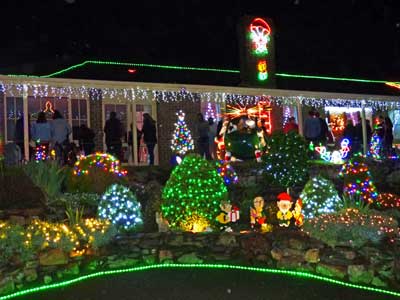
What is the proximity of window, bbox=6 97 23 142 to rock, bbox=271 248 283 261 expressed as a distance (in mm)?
10884

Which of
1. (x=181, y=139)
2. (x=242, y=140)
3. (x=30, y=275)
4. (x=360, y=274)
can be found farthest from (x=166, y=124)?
(x=360, y=274)

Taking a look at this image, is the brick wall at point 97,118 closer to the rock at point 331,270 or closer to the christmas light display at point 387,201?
the christmas light display at point 387,201

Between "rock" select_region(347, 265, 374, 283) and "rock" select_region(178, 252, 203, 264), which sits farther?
"rock" select_region(178, 252, 203, 264)

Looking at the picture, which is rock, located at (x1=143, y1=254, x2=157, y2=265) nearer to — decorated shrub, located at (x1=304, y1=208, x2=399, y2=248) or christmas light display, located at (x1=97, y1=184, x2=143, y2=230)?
christmas light display, located at (x1=97, y1=184, x2=143, y2=230)

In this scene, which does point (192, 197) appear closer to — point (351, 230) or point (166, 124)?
point (351, 230)

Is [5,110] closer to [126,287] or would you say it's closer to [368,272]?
[126,287]

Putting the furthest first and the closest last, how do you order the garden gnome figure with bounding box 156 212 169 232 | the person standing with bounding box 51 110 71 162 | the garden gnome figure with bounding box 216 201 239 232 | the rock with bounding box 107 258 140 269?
the person standing with bounding box 51 110 71 162 → the garden gnome figure with bounding box 216 201 239 232 → the garden gnome figure with bounding box 156 212 169 232 → the rock with bounding box 107 258 140 269

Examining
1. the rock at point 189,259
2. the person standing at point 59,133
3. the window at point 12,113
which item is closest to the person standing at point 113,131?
the person standing at point 59,133

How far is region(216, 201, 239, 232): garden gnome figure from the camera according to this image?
37.2ft

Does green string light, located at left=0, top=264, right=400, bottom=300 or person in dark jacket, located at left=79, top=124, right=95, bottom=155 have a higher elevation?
person in dark jacket, located at left=79, top=124, right=95, bottom=155

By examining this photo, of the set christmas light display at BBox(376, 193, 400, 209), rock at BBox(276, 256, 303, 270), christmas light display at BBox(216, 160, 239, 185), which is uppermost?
christmas light display at BBox(216, 160, 239, 185)

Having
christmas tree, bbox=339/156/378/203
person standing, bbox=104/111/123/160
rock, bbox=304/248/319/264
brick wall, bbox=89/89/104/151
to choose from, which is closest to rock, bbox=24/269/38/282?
rock, bbox=304/248/319/264

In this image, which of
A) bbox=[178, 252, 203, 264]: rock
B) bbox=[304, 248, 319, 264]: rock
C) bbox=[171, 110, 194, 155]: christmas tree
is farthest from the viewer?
bbox=[171, 110, 194, 155]: christmas tree

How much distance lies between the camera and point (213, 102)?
2180 centimetres
